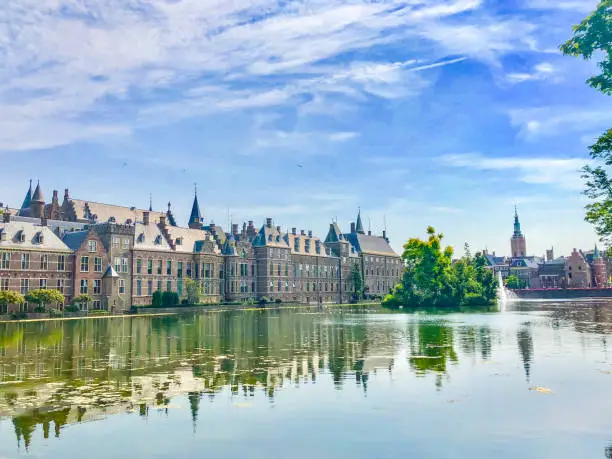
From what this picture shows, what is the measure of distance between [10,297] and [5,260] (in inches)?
250

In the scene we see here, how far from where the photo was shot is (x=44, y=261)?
63.1 meters

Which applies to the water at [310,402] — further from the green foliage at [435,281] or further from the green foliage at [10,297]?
the green foliage at [435,281]

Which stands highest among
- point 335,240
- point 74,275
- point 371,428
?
point 335,240

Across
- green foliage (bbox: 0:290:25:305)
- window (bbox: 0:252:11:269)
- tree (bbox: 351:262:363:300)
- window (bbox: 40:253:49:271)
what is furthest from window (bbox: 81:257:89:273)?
tree (bbox: 351:262:363:300)

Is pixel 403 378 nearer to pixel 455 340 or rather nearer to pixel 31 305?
pixel 455 340

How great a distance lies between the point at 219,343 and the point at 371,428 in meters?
18.2

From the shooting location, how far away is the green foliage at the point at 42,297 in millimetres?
57656

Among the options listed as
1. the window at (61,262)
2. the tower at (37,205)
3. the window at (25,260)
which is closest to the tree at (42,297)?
the window at (25,260)

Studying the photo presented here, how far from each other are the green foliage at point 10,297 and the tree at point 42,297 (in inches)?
53.0

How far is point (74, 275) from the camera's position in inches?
2571

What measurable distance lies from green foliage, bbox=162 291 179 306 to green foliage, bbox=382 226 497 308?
3326 cm

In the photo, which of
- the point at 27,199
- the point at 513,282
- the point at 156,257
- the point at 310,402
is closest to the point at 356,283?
the point at 156,257

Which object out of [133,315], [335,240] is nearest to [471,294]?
[335,240]

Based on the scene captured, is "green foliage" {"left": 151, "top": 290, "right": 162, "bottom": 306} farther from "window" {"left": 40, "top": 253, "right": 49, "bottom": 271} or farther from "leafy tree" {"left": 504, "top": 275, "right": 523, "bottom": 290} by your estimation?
"leafy tree" {"left": 504, "top": 275, "right": 523, "bottom": 290}
